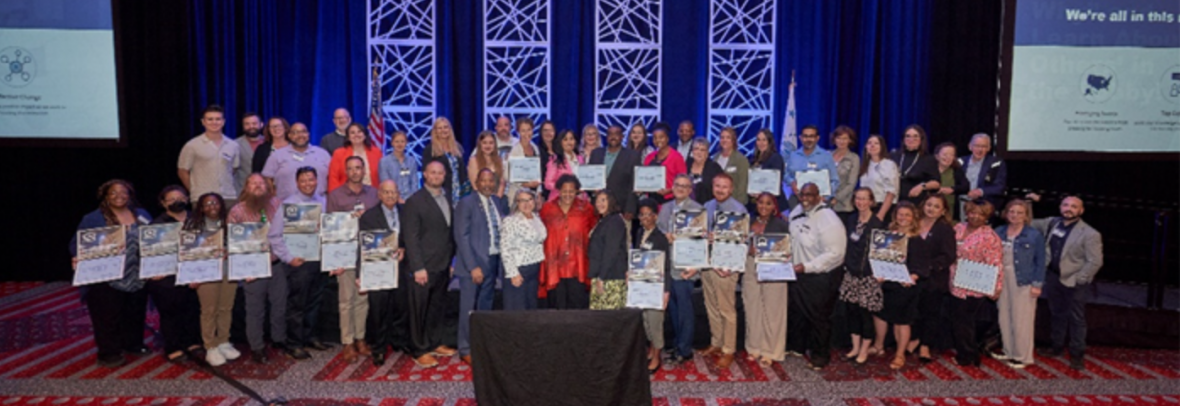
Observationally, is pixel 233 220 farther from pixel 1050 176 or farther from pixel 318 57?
pixel 1050 176

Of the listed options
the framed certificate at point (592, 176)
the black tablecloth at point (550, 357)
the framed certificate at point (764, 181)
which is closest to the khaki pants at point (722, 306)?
the framed certificate at point (764, 181)

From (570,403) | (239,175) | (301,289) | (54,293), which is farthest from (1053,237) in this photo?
(54,293)

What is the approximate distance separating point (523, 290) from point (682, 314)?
1.25 metres

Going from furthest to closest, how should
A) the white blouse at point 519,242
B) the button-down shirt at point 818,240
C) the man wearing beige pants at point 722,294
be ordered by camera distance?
the man wearing beige pants at point 722,294 → the button-down shirt at point 818,240 → the white blouse at point 519,242

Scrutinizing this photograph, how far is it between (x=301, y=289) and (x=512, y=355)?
3.24 meters

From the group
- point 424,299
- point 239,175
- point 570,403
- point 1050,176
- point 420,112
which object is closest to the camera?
point 570,403

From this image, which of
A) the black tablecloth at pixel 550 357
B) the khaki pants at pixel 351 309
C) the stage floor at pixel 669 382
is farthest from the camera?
the khaki pants at pixel 351 309

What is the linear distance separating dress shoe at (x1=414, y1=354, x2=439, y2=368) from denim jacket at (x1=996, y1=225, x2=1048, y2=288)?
4536 millimetres

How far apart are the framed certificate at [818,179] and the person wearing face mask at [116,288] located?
5.30 meters

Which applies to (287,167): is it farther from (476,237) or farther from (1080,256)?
(1080,256)

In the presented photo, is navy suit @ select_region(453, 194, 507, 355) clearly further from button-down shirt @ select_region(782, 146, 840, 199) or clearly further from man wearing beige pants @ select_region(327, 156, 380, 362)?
button-down shirt @ select_region(782, 146, 840, 199)

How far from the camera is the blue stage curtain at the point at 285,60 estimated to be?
→ 341 inches

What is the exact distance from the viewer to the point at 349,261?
5.49 meters

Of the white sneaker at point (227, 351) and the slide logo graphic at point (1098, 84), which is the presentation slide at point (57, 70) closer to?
the white sneaker at point (227, 351)
